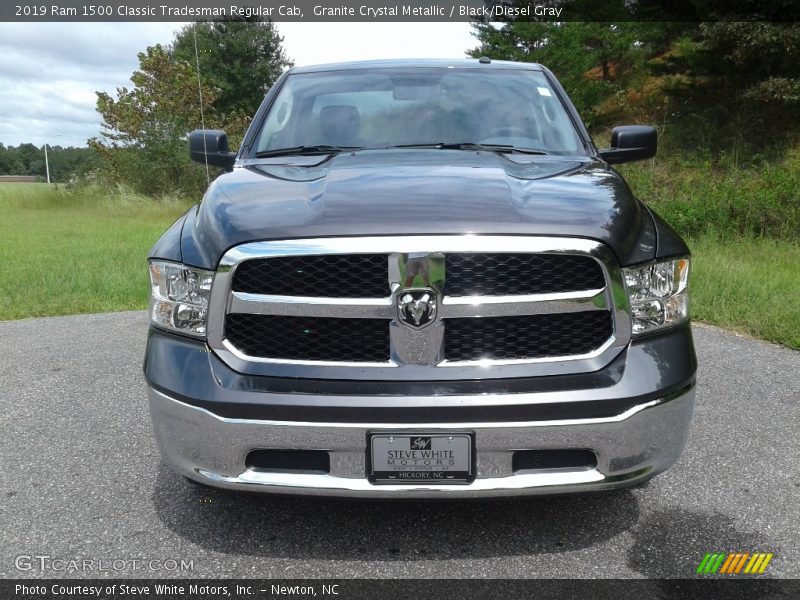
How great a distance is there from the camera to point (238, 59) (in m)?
45.4

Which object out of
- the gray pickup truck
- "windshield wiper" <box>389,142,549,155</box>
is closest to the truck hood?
the gray pickup truck

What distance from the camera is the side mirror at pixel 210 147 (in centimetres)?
370

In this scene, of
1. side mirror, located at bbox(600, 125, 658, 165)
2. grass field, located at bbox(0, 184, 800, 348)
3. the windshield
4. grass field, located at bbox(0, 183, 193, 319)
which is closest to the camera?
the windshield

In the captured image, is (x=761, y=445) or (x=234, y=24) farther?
(x=234, y=24)

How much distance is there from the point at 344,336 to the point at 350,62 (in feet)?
7.64

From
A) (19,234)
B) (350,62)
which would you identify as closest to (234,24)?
(19,234)

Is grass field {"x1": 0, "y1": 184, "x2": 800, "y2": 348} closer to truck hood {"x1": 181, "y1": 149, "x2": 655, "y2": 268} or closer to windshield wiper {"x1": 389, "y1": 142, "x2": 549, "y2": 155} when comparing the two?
windshield wiper {"x1": 389, "y1": 142, "x2": 549, "y2": 155}


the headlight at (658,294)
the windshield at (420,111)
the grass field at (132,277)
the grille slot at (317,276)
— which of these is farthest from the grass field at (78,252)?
the headlight at (658,294)

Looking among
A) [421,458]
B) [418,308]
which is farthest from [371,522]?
[418,308]

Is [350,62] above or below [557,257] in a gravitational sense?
above

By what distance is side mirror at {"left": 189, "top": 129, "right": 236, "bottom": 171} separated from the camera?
370cm

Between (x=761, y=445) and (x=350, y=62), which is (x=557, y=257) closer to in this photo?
(x=761, y=445)

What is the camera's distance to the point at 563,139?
133 inches

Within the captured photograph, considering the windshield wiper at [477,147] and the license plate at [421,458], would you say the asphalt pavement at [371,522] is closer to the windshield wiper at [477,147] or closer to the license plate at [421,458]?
the license plate at [421,458]
